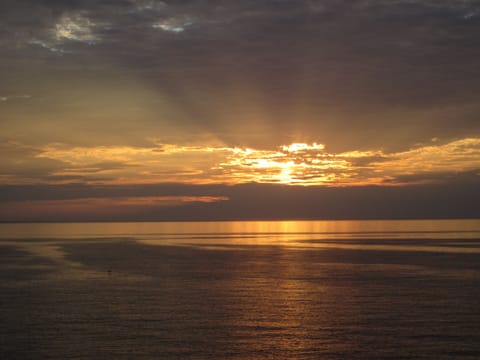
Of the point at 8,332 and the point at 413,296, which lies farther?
the point at 413,296

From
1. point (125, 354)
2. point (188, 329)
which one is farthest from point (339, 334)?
point (125, 354)

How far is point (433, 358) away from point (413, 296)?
17343mm

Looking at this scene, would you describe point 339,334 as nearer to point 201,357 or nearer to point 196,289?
point 201,357

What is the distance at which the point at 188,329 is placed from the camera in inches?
1270

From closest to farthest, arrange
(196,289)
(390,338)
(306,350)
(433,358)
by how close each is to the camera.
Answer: (433,358) < (306,350) < (390,338) < (196,289)

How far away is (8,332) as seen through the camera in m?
31.4

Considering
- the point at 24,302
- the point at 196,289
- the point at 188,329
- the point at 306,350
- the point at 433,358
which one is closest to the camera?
the point at 433,358

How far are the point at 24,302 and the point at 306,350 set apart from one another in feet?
71.3

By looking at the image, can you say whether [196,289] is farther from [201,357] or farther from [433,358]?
[433,358]

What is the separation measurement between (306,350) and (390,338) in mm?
4645

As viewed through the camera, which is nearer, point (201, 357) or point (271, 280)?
point (201, 357)

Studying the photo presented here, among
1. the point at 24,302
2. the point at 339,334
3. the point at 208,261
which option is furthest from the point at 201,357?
the point at 208,261

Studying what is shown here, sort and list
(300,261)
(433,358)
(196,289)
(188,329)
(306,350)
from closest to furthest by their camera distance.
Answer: (433,358), (306,350), (188,329), (196,289), (300,261)

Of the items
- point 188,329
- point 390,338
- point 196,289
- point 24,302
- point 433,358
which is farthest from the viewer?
point 196,289
